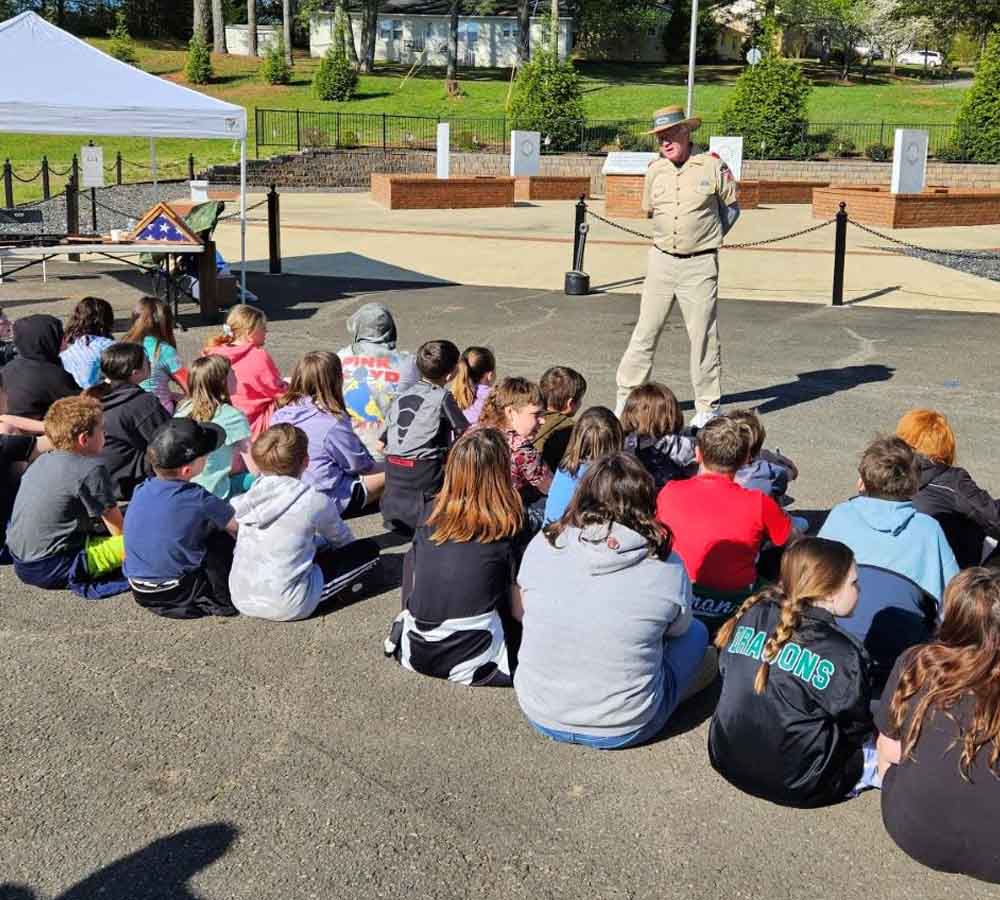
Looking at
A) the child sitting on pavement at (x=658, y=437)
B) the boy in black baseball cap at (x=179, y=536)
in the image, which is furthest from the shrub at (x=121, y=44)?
the boy in black baseball cap at (x=179, y=536)

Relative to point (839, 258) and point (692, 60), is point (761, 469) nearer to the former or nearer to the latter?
point (839, 258)

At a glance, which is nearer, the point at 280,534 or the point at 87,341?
the point at 280,534

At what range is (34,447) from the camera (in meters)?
6.47

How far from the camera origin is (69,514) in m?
5.55

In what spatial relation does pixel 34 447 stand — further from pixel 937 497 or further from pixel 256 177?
pixel 256 177

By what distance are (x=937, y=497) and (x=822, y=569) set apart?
1.89 metres

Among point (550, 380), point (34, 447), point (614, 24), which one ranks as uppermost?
point (614, 24)

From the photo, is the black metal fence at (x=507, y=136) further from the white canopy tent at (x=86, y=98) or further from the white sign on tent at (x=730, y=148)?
the white canopy tent at (x=86, y=98)

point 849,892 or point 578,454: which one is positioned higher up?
point 578,454

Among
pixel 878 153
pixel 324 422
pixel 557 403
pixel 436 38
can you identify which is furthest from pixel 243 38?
pixel 557 403

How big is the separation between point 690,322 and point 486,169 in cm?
2864

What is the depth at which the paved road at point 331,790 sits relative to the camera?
3.56 m

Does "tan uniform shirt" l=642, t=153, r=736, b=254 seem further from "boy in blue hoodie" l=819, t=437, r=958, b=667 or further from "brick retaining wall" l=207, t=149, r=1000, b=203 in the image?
"brick retaining wall" l=207, t=149, r=1000, b=203

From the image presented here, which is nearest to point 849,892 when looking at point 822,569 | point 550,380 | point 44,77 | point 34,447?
point 822,569
